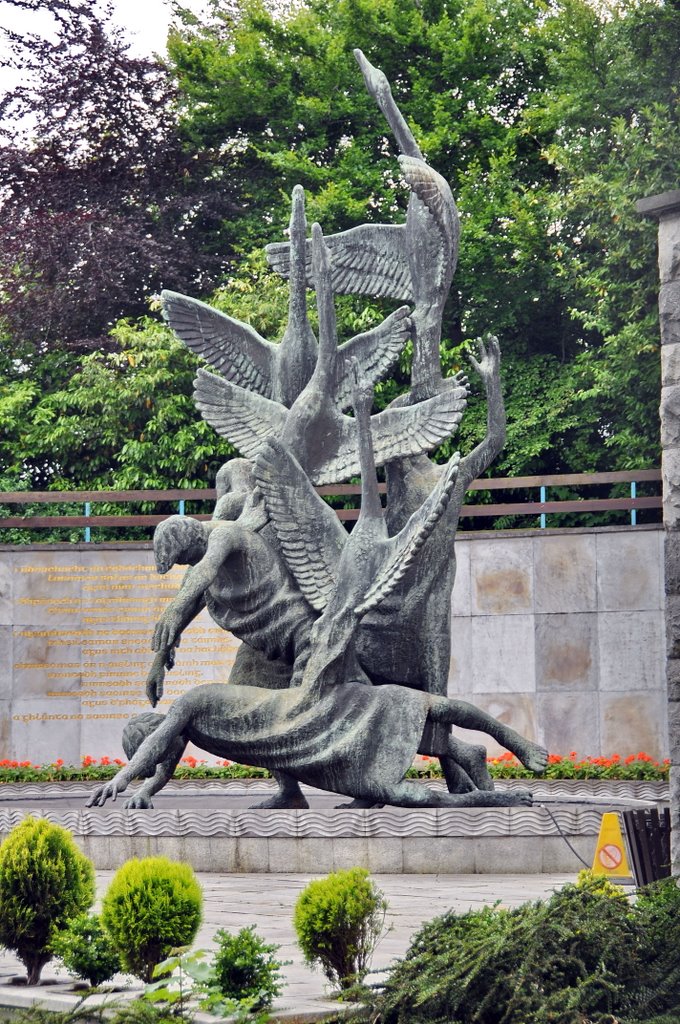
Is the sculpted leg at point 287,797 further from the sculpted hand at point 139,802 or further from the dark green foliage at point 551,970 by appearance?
the dark green foliage at point 551,970

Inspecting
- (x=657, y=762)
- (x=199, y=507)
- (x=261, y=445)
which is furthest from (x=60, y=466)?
(x=261, y=445)

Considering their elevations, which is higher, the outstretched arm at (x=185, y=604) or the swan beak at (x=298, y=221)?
the swan beak at (x=298, y=221)

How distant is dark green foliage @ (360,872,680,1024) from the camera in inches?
200

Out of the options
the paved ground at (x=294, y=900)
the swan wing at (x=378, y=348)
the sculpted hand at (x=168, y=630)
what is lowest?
the paved ground at (x=294, y=900)

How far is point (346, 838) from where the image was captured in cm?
1091

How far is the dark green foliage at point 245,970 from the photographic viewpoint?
5934mm

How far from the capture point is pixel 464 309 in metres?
24.5

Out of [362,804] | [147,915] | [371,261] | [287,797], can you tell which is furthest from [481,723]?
[147,915]

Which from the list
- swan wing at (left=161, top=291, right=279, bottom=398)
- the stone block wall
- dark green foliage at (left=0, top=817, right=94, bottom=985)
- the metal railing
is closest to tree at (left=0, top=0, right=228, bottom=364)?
the metal railing

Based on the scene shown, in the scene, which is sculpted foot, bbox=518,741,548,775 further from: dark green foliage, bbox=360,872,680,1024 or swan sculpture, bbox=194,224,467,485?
dark green foliage, bbox=360,872,680,1024

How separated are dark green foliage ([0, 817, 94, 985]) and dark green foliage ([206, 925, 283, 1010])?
1388mm

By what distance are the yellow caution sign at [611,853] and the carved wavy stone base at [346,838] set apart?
2.61 feet

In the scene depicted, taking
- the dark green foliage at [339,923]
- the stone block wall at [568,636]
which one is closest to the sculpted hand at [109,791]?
the dark green foliage at [339,923]

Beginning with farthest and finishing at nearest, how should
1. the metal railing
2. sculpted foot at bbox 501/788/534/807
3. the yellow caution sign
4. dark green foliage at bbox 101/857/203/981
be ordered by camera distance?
the metal railing, sculpted foot at bbox 501/788/534/807, the yellow caution sign, dark green foliage at bbox 101/857/203/981
